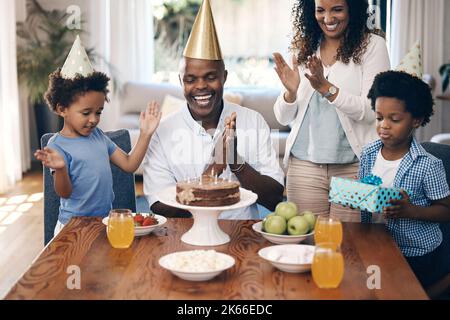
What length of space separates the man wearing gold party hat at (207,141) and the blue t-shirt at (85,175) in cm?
18

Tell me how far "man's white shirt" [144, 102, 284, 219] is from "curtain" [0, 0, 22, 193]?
3362 mm

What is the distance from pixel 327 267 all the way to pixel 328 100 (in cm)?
95

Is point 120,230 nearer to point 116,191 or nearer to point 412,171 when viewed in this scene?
point 116,191

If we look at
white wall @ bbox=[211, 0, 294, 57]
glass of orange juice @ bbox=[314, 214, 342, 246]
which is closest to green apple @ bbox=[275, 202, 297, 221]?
glass of orange juice @ bbox=[314, 214, 342, 246]

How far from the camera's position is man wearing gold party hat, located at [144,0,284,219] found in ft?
7.94

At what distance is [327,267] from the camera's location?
5.55 feet

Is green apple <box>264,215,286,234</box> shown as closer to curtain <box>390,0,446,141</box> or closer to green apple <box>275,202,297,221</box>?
green apple <box>275,202,297,221</box>

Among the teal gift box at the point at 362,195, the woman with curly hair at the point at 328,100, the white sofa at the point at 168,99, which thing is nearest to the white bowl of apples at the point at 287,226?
the teal gift box at the point at 362,195

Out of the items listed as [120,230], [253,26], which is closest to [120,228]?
[120,230]

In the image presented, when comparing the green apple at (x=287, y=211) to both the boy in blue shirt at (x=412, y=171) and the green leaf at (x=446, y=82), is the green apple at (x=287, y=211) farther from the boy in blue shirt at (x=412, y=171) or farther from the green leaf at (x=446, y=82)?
the green leaf at (x=446, y=82)
